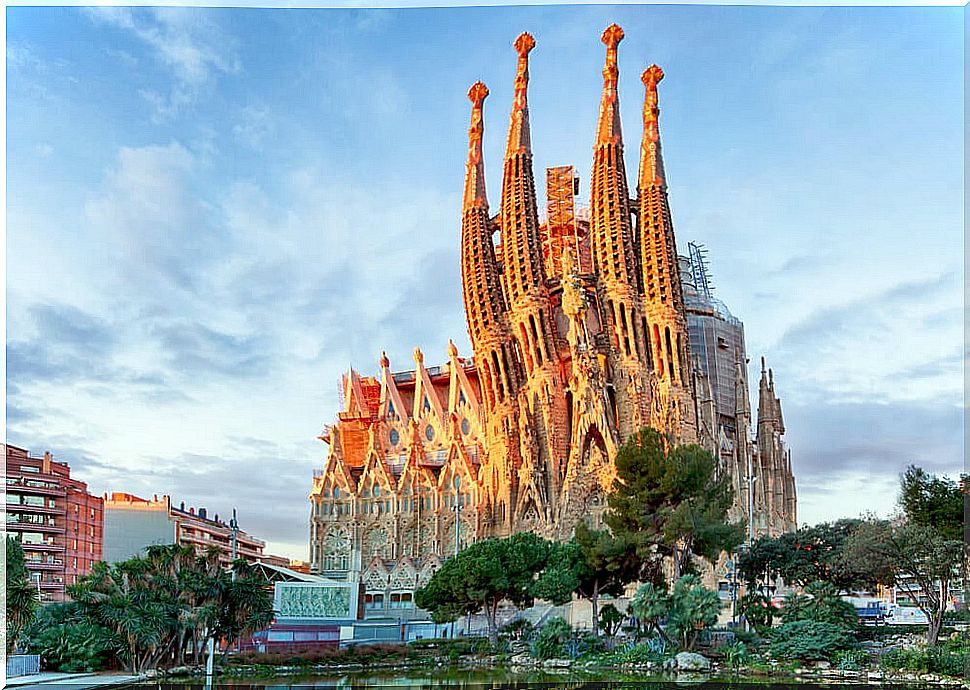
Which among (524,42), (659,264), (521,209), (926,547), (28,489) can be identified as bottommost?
(926,547)

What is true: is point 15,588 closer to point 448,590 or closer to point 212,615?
point 212,615

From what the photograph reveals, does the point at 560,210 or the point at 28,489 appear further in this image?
the point at 560,210

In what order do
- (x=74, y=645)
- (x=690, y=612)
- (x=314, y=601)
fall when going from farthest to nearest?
(x=314, y=601)
(x=690, y=612)
(x=74, y=645)

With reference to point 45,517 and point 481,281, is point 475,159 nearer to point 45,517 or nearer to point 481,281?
point 481,281

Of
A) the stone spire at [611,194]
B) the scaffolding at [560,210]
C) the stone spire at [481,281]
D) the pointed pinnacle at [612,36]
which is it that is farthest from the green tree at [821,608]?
the pointed pinnacle at [612,36]

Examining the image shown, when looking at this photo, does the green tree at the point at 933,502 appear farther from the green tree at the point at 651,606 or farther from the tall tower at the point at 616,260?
the tall tower at the point at 616,260

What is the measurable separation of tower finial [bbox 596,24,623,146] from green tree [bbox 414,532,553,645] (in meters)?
13.3

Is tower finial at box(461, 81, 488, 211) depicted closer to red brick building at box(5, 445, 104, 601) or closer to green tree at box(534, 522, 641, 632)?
green tree at box(534, 522, 641, 632)

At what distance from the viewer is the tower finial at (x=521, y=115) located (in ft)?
102

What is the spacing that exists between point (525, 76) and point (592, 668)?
1896cm

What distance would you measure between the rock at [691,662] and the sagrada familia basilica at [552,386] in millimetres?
10561

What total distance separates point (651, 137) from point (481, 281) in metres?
6.27

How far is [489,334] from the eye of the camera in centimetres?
3138

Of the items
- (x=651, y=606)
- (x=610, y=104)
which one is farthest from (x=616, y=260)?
(x=651, y=606)
